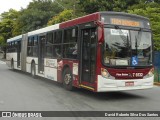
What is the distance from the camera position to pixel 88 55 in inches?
463

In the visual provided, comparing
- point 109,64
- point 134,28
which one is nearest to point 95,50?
point 109,64

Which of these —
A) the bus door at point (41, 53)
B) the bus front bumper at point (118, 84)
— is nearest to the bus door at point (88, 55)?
the bus front bumper at point (118, 84)

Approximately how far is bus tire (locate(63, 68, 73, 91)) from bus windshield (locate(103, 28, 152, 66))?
266 cm

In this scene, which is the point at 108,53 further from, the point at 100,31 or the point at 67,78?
the point at 67,78

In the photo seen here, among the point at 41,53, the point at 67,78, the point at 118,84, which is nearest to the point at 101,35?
the point at 118,84

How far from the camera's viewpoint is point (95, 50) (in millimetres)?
11133

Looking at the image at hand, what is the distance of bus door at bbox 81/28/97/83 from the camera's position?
448 inches

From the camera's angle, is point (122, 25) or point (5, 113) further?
point (122, 25)

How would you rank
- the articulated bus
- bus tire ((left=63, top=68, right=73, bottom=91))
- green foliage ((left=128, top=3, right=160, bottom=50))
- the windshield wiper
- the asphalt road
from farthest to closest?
green foliage ((left=128, top=3, right=160, bottom=50)), bus tire ((left=63, top=68, right=73, bottom=91)), the windshield wiper, the articulated bus, the asphalt road

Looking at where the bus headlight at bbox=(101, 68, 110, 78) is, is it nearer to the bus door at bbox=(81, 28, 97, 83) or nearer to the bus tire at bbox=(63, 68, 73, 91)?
the bus door at bbox=(81, 28, 97, 83)

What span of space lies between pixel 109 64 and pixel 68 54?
298 cm

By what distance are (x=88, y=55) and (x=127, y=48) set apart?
1.45m

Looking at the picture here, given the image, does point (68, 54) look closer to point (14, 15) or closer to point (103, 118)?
point (103, 118)

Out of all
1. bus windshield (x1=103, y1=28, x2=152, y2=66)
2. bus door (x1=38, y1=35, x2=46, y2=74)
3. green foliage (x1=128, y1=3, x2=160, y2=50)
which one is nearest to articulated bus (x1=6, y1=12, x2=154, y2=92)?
bus windshield (x1=103, y1=28, x2=152, y2=66)
